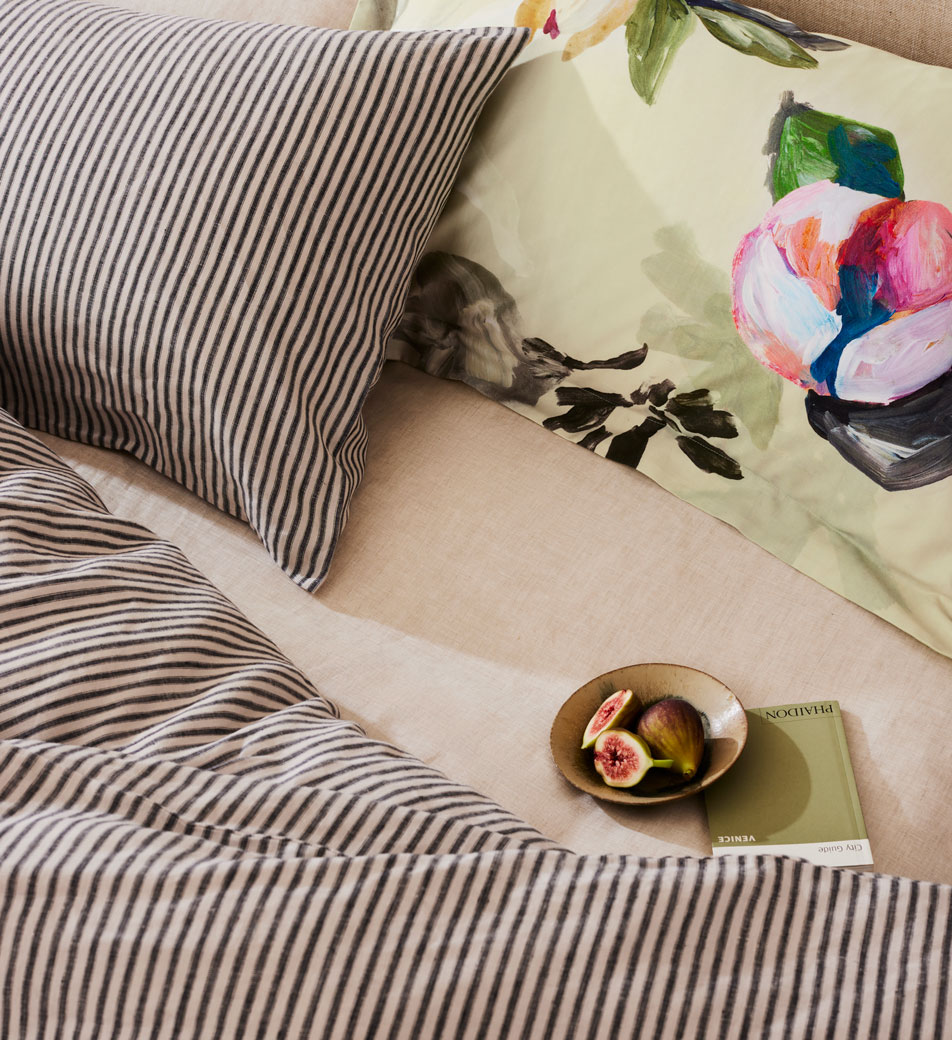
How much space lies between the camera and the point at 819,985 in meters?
0.52

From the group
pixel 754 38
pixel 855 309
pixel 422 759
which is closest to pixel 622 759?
pixel 422 759

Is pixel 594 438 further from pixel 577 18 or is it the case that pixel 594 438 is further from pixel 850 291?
pixel 577 18

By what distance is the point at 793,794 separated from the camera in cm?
78

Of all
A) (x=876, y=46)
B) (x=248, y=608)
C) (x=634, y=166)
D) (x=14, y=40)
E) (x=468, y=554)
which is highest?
(x=876, y=46)

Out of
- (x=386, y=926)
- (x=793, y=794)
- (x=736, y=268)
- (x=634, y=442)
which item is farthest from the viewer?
(x=634, y=442)

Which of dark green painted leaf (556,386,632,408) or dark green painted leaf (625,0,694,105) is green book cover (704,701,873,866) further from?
dark green painted leaf (625,0,694,105)

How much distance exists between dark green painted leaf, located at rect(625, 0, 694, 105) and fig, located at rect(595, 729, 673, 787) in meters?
0.56

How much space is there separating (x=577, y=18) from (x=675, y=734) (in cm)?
67

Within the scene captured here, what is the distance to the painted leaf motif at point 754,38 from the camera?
890 mm

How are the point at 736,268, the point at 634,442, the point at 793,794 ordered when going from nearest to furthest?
the point at 793,794
the point at 736,268
the point at 634,442

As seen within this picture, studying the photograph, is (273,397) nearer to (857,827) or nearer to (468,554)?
(468,554)

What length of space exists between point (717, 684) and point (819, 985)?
32cm

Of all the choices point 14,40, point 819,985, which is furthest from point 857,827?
point 14,40

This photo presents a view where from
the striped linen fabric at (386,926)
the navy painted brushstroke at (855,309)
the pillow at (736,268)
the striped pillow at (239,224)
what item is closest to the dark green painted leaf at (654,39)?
the pillow at (736,268)
